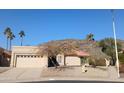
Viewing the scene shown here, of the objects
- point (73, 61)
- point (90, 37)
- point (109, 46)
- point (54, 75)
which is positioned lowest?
point (54, 75)

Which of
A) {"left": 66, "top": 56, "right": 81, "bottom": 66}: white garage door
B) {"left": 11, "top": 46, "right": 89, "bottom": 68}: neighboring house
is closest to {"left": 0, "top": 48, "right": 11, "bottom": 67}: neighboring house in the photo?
{"left": 11, "top": 46, "right": 89, "bottom": 68}: neighboring house

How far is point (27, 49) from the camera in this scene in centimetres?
898

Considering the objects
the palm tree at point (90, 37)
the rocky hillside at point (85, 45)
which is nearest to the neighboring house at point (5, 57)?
the rocky hillside at point (85, 45)

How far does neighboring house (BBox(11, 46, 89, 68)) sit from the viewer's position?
28.6 ft

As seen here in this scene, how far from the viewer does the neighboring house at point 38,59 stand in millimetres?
8711

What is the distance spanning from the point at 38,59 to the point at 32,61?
0.12 meters

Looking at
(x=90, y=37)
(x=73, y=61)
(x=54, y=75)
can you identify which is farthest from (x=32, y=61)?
(x=90, y=37)

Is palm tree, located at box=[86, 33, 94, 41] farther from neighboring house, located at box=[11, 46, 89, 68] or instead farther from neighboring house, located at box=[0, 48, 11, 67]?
neighboring house, located at box=[0, 48, 11, 67]

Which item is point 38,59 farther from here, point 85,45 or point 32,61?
point 85,45

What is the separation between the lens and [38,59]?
355 inches

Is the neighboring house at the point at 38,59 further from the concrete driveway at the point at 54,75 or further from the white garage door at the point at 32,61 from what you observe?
the concrete driveway at the point at 54,75

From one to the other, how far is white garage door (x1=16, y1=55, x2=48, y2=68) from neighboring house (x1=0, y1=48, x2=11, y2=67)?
0.19 m
